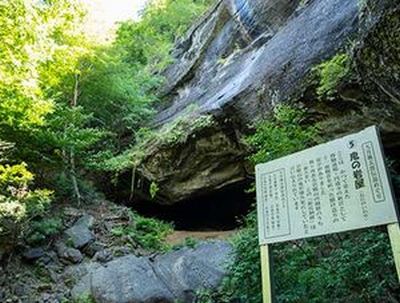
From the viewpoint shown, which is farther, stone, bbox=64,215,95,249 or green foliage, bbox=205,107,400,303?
stone, bbox=64,215,95,249

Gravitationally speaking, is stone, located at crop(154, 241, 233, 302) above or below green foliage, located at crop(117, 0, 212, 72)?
below

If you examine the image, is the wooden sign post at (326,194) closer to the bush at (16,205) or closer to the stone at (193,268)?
the stone at (193,268)

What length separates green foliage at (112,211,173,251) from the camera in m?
9.16

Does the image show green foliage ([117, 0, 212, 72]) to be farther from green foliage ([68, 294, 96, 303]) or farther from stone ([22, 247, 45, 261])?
green foliage ([68, 294, 96, 303])

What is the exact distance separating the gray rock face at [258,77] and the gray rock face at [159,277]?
2.57 m

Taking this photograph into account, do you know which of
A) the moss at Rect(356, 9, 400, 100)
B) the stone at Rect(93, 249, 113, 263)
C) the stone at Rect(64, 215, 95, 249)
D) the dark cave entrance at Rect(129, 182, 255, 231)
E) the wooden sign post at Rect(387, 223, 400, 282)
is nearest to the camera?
the wooden sign post at Rect(387, 223, 400, 282)

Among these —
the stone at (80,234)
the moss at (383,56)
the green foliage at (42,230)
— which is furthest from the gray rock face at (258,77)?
the green foliage at (42,230)

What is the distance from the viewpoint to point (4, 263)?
765cm

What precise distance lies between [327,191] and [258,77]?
4.73 meters

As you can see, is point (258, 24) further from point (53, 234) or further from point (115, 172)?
point (53, 234)

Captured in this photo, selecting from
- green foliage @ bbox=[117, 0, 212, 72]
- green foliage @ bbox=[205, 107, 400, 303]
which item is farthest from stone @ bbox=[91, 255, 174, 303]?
green foliage @ bbox=[117, 0, 212, 72]

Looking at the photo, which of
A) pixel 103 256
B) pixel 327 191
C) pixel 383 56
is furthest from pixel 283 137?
pixel 103 256

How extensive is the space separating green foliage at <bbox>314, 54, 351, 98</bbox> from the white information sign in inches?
88.9

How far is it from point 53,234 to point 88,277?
1591 millimetres
